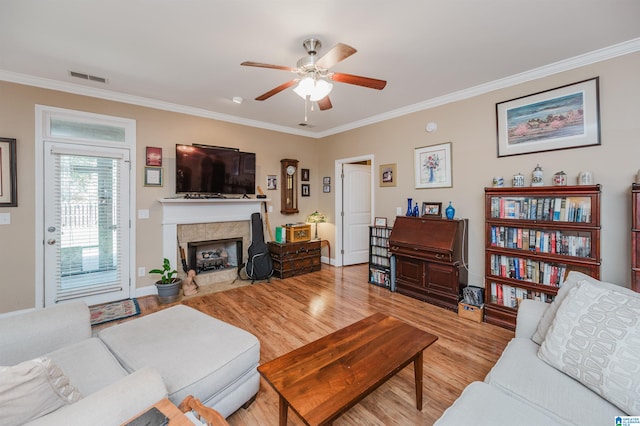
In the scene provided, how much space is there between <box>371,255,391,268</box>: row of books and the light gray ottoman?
2.87 m

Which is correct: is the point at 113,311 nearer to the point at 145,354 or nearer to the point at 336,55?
the point at 145,354

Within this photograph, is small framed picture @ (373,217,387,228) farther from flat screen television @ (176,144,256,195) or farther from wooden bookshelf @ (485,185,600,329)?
flat screen television @ (176,144,256,195)

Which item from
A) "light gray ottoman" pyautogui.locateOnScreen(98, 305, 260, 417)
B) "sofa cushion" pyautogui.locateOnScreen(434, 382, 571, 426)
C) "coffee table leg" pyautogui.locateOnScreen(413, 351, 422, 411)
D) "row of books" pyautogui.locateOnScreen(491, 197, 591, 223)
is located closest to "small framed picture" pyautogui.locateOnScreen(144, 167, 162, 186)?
"light gray ottoman" pyautogui.locateOnScreen(98, 305, 260, 417)

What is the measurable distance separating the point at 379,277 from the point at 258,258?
1.94m

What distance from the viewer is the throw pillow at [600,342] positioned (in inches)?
43.6

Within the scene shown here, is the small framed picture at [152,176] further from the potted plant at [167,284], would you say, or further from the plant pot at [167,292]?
the plant pot at [167,292]

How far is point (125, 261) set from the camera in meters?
3.60

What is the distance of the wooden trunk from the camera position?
322cm

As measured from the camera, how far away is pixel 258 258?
4293mm

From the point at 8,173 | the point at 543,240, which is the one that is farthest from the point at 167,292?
the point at 543,240

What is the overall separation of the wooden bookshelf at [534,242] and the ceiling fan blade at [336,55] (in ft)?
7.15

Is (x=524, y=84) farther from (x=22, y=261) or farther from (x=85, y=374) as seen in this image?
(x=22, y=261)

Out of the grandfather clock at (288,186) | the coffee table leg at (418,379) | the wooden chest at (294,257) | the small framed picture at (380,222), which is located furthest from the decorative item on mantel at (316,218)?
the coffee table leg at (418,379)

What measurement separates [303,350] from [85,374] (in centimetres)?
110
